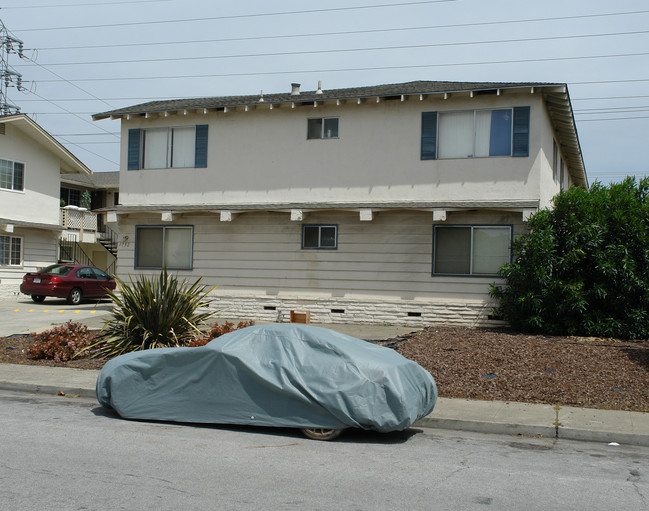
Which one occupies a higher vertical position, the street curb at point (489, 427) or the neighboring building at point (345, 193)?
the neighboring building at point (345, 193)

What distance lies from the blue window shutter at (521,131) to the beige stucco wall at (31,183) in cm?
2237

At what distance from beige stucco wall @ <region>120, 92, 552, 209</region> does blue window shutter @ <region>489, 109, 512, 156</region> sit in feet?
0.68

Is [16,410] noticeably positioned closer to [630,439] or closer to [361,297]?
[630,439]

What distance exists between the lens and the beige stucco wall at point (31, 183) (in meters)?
29.5

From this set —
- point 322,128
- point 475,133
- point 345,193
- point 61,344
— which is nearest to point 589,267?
point 475,133

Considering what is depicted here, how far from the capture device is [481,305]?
56.1 ft

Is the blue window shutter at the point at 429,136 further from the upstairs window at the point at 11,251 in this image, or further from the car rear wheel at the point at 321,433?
the upstairs window at the point at 11,251

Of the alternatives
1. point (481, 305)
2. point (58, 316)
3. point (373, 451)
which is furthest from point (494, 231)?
point (58, 316)

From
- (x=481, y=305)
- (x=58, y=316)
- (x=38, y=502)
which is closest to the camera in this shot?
(x=38, y=502)

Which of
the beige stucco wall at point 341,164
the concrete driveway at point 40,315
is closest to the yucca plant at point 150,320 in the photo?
the concrete driveway at point 40,315

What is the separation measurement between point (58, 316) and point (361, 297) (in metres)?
9.66

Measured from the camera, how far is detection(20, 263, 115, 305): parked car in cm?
2589

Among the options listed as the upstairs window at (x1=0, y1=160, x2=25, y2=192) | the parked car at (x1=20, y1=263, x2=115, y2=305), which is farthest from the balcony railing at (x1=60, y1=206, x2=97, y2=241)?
the parked car at (x1=20, y1=263, x2=115, y2=305)

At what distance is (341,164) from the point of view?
1844 cm
